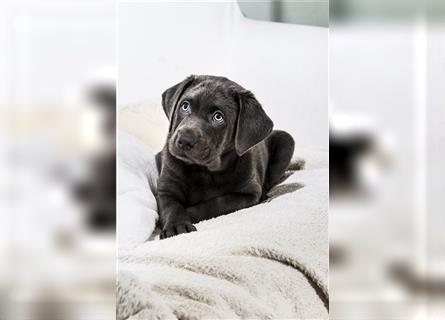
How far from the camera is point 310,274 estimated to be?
128cm

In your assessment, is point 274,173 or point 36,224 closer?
point 36,224

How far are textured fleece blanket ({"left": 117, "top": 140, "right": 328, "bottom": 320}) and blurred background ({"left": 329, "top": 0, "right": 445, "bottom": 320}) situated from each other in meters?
0.06

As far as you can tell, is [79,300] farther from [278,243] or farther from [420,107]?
[420,107]

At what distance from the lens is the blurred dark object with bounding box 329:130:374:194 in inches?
51.4

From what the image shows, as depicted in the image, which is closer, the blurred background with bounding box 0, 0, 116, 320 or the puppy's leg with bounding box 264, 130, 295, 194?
the blurred background with bounding box 0, 0, 116, 320

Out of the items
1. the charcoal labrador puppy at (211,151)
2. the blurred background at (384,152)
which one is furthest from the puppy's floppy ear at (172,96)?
the blurred background at (384,152)

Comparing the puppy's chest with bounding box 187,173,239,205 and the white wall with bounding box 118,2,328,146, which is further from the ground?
the white wall with bounding box 118,2,328,146

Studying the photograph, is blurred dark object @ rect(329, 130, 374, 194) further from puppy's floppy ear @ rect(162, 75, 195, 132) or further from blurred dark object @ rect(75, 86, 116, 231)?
blurred dark object @ rect(75, 86, 116, 231)

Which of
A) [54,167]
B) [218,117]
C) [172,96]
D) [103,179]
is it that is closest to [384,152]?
[218,117]

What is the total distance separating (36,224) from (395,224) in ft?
2.87

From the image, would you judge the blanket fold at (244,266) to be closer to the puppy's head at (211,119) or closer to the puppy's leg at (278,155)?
the puppy's leg at (278,155)

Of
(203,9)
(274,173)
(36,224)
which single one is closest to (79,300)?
(36,224)

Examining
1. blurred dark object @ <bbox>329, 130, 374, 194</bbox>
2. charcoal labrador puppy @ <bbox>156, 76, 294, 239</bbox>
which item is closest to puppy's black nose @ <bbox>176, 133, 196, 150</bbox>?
charcoal labrador puppy @ <bbox>156, 76, 294, 239</bbox>

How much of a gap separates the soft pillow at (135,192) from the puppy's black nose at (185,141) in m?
0.08
